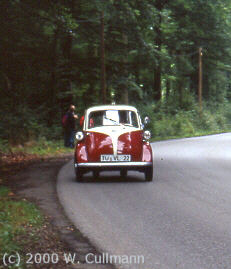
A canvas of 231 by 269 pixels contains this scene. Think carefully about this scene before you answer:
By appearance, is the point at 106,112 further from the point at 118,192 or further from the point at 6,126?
the point at 6,126

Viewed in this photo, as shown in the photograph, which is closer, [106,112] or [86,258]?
[86,258]

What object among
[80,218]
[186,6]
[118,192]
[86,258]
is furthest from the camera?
[186,6]

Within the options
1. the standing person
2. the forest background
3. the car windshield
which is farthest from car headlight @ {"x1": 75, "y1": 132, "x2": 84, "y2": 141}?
the standing person

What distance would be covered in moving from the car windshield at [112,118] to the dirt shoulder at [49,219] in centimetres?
172

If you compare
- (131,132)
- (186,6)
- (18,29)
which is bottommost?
(131,132)

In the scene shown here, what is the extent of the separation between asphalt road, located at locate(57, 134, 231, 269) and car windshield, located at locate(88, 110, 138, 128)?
1.36 m

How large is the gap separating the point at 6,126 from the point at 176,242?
69.7ft

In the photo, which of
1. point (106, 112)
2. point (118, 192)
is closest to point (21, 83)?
point (106, 112)

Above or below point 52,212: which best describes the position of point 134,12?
above

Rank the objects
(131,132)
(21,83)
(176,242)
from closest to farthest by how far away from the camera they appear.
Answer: (176,242) → (131,132) → (21,83)

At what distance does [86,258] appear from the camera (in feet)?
22.5

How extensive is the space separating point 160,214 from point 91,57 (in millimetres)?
27349

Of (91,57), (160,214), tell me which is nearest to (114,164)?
(160,214)

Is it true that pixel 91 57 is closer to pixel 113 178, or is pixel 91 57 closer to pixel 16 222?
pixel 113 178
